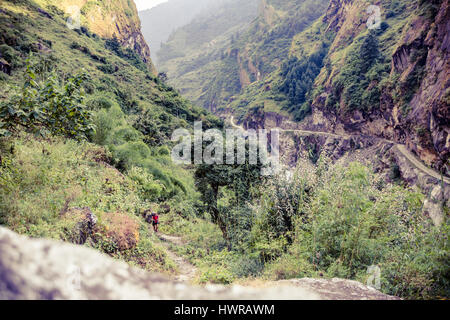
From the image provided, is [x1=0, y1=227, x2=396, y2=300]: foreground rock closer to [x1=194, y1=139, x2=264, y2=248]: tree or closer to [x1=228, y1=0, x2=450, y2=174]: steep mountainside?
[x1=194, y1=139, x2=264, y2=248]: tree

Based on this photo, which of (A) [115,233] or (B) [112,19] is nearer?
(A) [115,233]

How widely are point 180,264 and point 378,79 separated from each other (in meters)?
45.7

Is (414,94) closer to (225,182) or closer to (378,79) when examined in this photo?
(378,79)

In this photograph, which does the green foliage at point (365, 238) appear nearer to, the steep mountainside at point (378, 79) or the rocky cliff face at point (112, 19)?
the steep mountainside at point (378, 79)

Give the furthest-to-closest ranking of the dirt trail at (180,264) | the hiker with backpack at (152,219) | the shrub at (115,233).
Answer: the hiker with backpack at (152,219)
the dirt trail at (180,264)
the shrub at (115,233)

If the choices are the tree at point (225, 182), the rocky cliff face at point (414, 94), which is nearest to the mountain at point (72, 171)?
the tree at point (225, 182)

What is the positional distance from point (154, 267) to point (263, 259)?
2644mm

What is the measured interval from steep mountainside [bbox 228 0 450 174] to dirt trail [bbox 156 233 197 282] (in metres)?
23.8

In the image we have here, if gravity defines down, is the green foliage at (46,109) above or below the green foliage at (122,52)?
below

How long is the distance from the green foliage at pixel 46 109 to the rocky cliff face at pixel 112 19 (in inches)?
2743

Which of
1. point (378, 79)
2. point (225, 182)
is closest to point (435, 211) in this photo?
point (225, 182)

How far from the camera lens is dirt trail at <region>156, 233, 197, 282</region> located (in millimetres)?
5977

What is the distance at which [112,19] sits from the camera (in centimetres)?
7288

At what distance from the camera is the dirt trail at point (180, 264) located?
598 cm
